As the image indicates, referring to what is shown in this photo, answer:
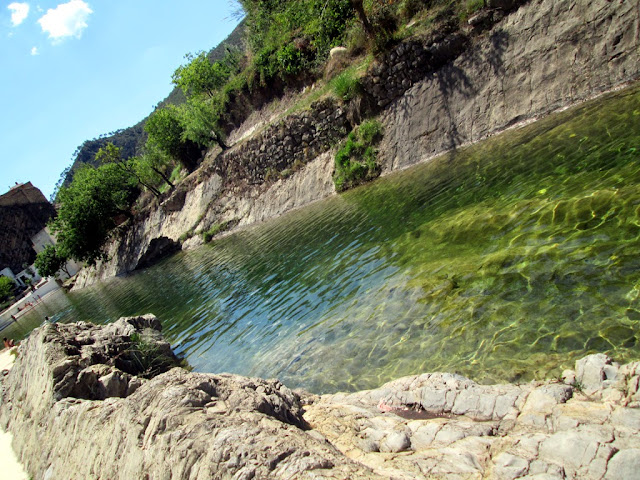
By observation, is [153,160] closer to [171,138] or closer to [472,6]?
[171,138]

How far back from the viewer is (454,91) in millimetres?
22266

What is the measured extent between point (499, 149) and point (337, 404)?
14383 mm

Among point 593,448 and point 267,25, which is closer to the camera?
point 593,448

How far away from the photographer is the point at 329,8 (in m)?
28.7

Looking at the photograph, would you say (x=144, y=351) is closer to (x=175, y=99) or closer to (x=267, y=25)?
(x=267, y=25)

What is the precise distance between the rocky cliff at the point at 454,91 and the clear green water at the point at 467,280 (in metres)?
2.02

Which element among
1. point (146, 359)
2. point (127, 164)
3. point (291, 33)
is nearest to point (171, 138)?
point (127, 164)

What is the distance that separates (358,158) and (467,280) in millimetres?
19766

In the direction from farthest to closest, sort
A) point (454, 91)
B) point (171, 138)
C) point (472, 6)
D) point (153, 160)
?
point (153, 160) < point (171, 138) < point (454, 91) < point (472, 6)

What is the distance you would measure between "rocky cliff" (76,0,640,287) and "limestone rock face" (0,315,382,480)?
715 inches

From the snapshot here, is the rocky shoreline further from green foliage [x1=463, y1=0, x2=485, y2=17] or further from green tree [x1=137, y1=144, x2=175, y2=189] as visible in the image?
green tree [x1=137, y1=144, x2=175, y2=189]

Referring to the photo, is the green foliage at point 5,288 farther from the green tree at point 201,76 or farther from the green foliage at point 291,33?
the green foliage at point 291,33

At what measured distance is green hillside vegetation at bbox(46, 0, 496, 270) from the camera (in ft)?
86.4

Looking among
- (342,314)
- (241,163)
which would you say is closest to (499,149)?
(342,314)
